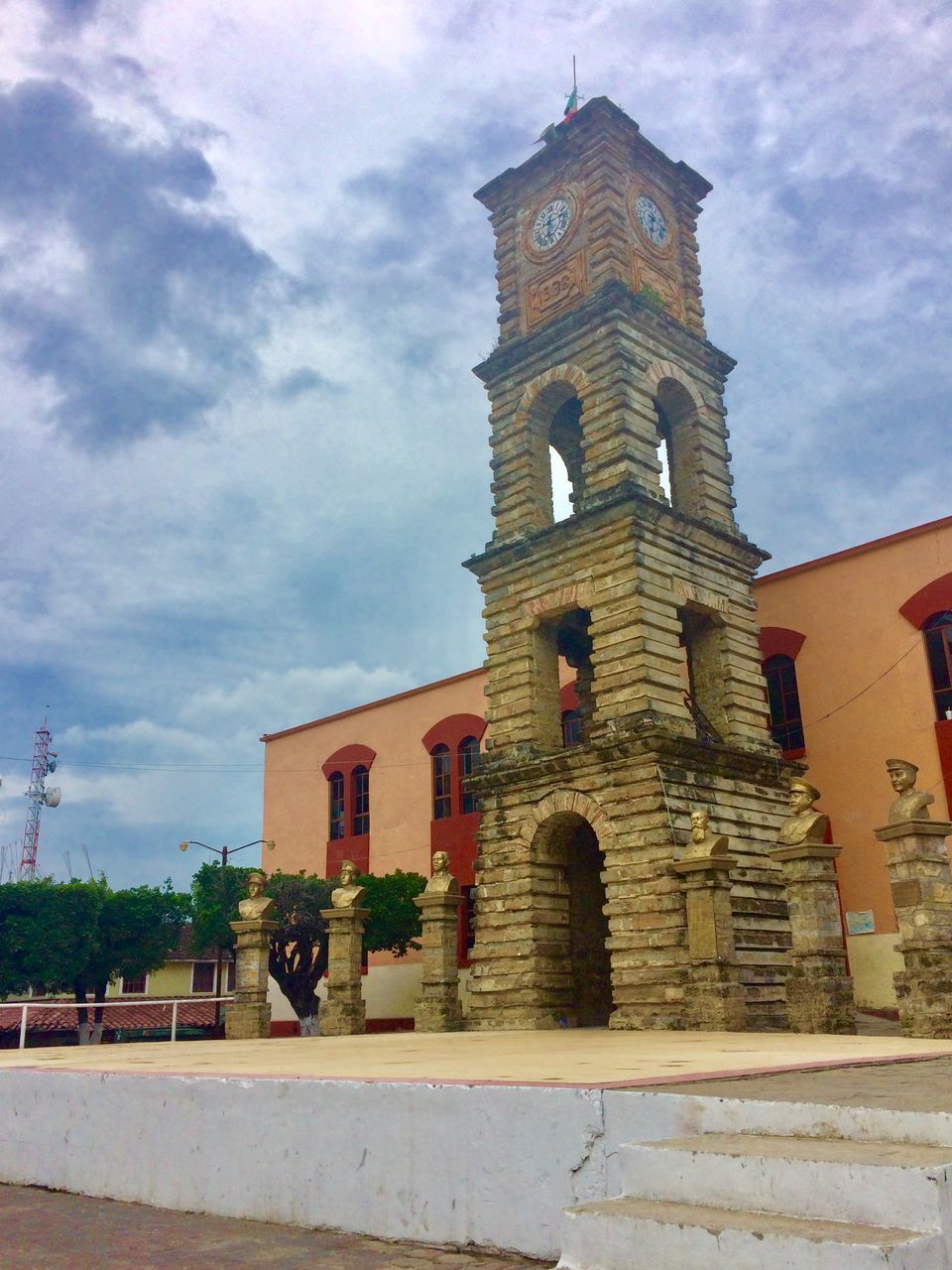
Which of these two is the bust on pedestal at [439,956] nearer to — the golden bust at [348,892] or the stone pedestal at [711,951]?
the golden bust at [348,892]

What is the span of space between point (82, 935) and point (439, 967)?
60.1 ft

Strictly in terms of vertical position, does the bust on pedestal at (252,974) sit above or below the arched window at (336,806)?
below

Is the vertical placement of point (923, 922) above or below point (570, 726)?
below

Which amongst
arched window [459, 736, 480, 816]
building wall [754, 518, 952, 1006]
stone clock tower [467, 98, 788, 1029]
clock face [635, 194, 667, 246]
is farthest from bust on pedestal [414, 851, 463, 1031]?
clock face [635, 194, 667, 246]

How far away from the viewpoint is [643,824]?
62.1 feet

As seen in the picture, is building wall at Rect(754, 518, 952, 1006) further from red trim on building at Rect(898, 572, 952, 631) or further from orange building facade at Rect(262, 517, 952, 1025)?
red trim on building at Rect(898, 572, 952, 631)

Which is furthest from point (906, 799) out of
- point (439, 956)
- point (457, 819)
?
point (457, 819)

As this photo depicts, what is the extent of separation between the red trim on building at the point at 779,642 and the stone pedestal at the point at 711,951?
352 inches

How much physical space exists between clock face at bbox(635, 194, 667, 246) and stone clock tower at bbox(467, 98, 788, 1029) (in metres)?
0.08

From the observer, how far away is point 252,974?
844 inches

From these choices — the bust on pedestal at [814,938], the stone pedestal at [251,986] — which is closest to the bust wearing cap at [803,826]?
the bust on pedestal at [814,938]

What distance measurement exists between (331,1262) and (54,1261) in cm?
156

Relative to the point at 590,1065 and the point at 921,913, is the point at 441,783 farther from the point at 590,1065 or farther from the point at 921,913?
the point at 590,1065

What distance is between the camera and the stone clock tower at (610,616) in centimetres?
1923
